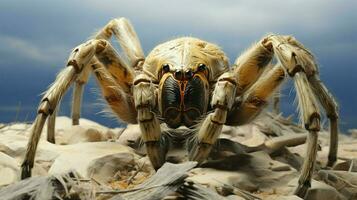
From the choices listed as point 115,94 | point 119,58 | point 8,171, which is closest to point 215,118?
point 119,58

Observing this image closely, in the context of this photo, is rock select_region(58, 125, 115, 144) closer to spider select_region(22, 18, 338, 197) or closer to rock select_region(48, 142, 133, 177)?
spider select_region(22, 18, 338, 197)

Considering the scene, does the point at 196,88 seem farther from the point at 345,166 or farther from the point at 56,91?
the point at 345,166

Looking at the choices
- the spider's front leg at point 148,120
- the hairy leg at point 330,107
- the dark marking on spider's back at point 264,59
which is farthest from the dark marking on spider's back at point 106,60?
Result: the hairy leg at point 330,107

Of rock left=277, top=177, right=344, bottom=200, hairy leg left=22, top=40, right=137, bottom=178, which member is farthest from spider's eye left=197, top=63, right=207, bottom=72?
rock left=277, top=177, right=344, bottom=200

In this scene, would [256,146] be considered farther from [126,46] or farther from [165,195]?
[165,195]

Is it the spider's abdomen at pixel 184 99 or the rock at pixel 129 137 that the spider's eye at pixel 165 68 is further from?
the rock at pixel 129 137
